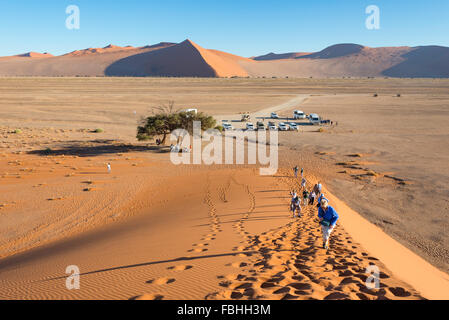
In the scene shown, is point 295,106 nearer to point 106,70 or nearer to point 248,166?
point 248,166

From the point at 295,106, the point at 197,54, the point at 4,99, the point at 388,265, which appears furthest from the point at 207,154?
the point at 197,54

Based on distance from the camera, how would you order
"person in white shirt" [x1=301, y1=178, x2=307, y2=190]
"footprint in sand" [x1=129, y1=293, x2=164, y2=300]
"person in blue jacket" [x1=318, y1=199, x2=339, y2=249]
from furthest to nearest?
"person in white shirt" [x1=301, y1=178, x2=307, y2=190]
"person in blue jacket" [x1=318, y1=199, x2=339, y2=249]
"footprint in sand" [x1=129, y1=293, x2=164, y2=300]

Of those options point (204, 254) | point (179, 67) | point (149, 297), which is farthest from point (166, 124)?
point (179, 67)

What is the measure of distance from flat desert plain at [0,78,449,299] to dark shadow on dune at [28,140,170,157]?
193 millimetres

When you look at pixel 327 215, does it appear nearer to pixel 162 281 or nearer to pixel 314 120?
pixel 162 281

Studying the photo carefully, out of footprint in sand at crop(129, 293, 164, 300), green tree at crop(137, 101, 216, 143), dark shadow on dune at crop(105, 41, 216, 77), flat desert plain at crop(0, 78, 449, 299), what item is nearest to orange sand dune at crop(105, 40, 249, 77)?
dark shadow on dune at crop(105, 41, 216, 77)

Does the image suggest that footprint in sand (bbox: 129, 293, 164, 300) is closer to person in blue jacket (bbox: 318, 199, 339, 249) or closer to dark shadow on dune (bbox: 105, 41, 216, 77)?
person in blue jacket (bbox: 318, 199, 339, 249)

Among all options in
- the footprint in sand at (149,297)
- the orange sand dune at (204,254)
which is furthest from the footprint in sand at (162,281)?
the footprint in sand at (149,297)

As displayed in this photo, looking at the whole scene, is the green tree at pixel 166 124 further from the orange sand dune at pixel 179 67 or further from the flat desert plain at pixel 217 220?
the orange sand dune at pixel 179 67

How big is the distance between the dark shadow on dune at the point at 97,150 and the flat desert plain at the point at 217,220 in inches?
7.6

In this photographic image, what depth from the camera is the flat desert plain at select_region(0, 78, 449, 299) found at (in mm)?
6164

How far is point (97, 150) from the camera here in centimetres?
3119

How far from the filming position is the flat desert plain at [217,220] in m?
6.16
